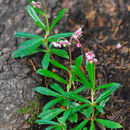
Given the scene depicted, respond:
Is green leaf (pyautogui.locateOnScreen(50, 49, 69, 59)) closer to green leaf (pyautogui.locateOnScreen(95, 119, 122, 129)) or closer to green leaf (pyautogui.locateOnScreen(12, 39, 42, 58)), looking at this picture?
green leaf (pyautogui.locateOnScreen(12, 39, 42, 58))

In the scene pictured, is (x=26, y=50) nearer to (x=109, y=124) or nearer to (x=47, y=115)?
(x=47, y=115)

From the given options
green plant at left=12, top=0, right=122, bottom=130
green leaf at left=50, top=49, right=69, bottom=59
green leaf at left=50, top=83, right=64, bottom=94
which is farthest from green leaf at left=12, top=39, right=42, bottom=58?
green leaf at left=50, top=83, right=64, bottom=94

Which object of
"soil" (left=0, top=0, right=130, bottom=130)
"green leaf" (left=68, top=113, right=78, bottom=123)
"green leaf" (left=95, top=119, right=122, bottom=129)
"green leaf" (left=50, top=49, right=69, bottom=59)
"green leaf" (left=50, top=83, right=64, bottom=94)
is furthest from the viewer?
"green leaf" (left=50, top=49, right=69, bottom=59)

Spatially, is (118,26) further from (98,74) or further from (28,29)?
(28,29)

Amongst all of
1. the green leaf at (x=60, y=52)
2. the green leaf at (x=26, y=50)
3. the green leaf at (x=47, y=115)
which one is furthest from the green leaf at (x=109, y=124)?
the green leaf at (x=26, y=50)

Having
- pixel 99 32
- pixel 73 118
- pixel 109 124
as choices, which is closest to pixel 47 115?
pixel 73 118

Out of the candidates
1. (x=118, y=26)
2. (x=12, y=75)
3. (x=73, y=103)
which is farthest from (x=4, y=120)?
(x=118, y=26)

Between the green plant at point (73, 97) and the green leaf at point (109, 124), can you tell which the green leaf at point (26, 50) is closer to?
the green plant at point (73, 97)

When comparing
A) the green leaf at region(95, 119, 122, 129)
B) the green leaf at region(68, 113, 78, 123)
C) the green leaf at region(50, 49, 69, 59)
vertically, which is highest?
Answer: the green leaf at region(50, 49, 69, 59)

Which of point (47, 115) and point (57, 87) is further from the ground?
point (57, 87)
